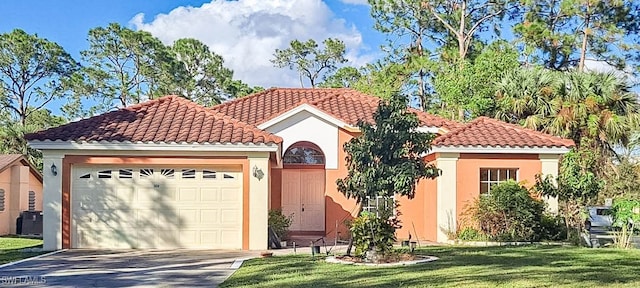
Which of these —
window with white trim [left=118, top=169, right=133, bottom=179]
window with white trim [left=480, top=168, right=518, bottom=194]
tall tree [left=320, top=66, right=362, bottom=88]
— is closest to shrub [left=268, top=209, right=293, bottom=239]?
window with white trim [left=118, top=169, right=133, bottom=179]

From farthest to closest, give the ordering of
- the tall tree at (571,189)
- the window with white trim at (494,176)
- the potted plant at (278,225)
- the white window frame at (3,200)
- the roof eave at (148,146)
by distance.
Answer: the white window frame at (3,200) → the window with white trim at (494,176) → the potted plant at (278,225) → the tall tree at (571,189) → the roof eave at (148,146)

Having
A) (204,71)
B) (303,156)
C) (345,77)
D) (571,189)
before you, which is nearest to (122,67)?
(204,71)

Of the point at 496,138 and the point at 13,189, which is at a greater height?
the point at 496,138

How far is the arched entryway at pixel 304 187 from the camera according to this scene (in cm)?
2461

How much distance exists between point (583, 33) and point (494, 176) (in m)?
16.1

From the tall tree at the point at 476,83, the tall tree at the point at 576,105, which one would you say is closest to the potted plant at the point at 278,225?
the tall tree at the point at 576,105

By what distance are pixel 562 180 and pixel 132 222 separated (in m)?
11.6

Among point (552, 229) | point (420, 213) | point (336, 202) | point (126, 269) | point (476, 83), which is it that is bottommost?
point (126, 269)

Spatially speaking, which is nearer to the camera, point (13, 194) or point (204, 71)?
point (13, 194)

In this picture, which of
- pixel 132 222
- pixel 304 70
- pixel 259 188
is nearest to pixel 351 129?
pixel 259 188

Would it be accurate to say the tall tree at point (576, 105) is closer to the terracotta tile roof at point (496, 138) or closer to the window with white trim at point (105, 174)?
the terracotta tile roof at point (496, 138)

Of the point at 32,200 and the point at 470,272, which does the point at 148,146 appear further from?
the point at 32,200

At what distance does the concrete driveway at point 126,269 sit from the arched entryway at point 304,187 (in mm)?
6949

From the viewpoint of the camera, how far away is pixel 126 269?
14.2 metres
